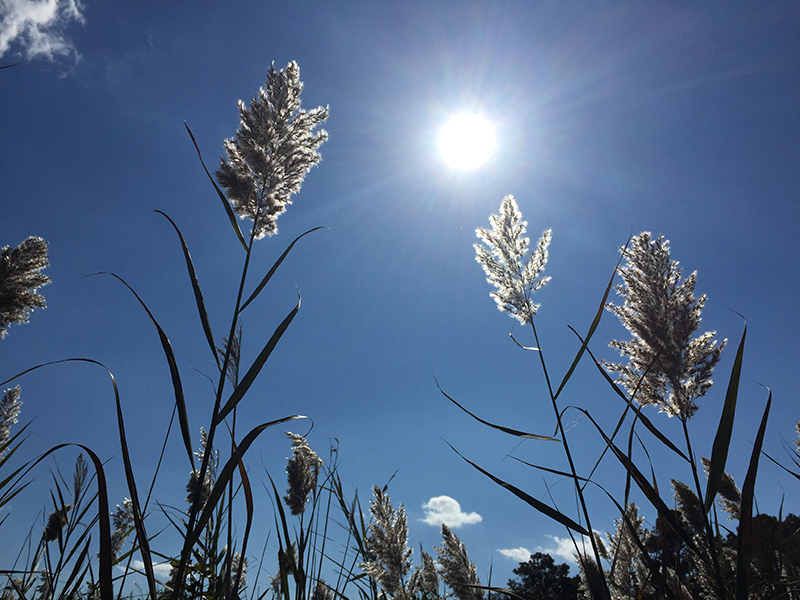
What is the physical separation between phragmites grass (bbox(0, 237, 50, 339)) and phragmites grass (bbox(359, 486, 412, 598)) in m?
4.17

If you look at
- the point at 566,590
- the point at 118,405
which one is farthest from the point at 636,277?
the point at 566,590

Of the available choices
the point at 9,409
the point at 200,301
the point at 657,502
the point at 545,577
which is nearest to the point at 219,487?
the point at 200,301

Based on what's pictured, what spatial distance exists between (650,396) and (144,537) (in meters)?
2.80

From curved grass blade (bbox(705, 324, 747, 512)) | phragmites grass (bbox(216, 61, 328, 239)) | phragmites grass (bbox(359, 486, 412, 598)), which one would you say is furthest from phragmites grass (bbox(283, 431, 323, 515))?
curved grass blade (bbox(705, 324, 747, 512))

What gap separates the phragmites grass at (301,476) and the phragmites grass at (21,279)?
11.2ft

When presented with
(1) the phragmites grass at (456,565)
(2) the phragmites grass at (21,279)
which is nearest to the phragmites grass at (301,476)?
(1) the phragmites grass at (456,565)

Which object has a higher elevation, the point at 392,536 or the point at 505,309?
the point at 505,309

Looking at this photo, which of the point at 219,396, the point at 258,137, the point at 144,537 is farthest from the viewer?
the point at 258,137

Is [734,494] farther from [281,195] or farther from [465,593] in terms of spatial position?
[281,195]

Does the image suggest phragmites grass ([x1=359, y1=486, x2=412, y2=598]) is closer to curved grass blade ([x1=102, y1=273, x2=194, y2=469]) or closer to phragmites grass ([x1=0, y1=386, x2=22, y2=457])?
curved grass blade ([x1=102, y1=273, x2=194, y2=469])

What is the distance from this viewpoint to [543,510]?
5.13ft

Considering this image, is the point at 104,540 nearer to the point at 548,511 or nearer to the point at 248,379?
the point at 248,379

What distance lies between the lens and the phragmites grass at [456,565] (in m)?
2.70

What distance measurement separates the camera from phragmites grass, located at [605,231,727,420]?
2547mm
